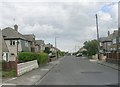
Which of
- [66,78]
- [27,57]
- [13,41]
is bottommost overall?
[66,78]

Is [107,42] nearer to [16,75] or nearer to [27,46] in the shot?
[27,46]

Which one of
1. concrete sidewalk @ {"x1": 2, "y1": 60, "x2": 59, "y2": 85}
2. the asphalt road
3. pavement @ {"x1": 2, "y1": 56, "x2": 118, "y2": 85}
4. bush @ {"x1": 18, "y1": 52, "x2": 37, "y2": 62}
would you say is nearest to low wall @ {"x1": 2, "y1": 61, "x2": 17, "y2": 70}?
pavement @ {"x1": 2, "y1": 56, "x2": 118, "y2": 85}

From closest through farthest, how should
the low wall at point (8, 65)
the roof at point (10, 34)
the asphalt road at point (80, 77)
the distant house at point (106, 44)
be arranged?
the asphalt road at point (80, 77), the low wall at point (8, 65), the roof at point (10, 34), the distant house at point (106, 44)

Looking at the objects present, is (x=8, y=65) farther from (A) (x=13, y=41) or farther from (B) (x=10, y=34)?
(B) (x=10, y=34)

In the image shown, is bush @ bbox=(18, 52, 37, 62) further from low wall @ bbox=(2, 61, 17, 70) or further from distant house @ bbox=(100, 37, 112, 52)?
distant house @ bbox=(100, 37, 112, 52)

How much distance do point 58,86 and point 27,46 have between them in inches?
2484

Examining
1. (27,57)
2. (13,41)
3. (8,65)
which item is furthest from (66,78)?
(13,41)

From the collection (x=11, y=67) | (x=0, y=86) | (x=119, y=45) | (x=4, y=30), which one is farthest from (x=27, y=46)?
(x=0, y=86)

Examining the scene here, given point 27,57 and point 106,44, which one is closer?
point 27,57

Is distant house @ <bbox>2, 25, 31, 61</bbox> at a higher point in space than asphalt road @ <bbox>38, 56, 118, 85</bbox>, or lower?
higher

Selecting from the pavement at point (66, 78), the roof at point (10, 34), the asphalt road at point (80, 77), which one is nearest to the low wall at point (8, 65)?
the pavement at point (66, 78)

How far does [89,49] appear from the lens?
100062 millimetres

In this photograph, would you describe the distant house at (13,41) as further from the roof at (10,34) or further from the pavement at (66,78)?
the pavement at (66,78)

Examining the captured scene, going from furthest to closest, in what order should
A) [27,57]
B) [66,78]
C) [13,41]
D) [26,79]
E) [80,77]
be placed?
[13,41] < [27,57] < [80,77] < [66,78] < [26,79]
